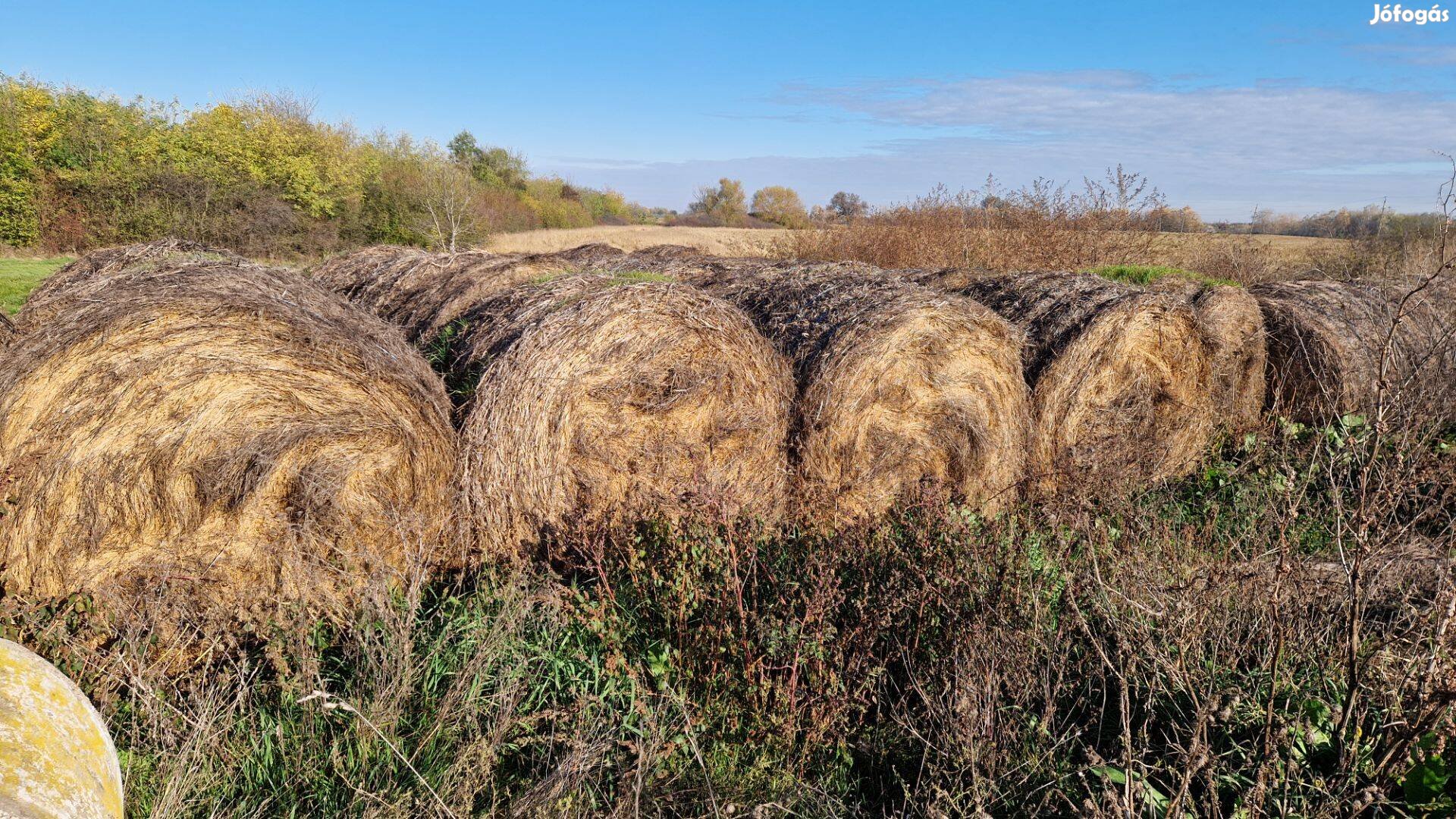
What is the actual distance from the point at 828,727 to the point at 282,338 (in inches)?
142

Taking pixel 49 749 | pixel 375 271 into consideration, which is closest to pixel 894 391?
pixel 49 749

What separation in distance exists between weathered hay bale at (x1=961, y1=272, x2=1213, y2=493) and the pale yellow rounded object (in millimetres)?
6250

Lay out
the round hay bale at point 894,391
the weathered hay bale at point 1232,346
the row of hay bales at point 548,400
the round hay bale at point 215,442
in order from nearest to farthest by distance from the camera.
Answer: the round hay bale at point 215,442 < the row of hay bales at point 548,400 < the round hay bale at point 894,391 < the weathered hay bale at point 1232,346

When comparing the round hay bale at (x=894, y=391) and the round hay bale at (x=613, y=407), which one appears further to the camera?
the round hay bale at (x=894, y=391)

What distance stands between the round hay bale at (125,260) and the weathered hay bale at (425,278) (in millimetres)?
1053

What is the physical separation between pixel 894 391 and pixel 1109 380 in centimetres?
236

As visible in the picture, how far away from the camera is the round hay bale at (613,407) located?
17.6 ft

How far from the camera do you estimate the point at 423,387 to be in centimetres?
510

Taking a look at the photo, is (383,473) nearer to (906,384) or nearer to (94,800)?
(94,800)

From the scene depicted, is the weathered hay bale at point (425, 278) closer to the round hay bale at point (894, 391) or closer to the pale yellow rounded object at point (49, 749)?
the round hay bale at point (894, 391)

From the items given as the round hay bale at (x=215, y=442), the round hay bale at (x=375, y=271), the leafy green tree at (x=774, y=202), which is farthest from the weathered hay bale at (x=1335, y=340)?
the leafy green tree at (x=774, y=202)

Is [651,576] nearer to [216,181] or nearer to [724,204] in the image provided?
[216,181]

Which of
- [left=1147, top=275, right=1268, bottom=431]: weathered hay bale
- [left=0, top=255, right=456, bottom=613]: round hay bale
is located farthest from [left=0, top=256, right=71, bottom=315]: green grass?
[left=1147, top=275, right=1268, bottom=431]: weathered hay bale

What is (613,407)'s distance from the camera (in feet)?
19.3
